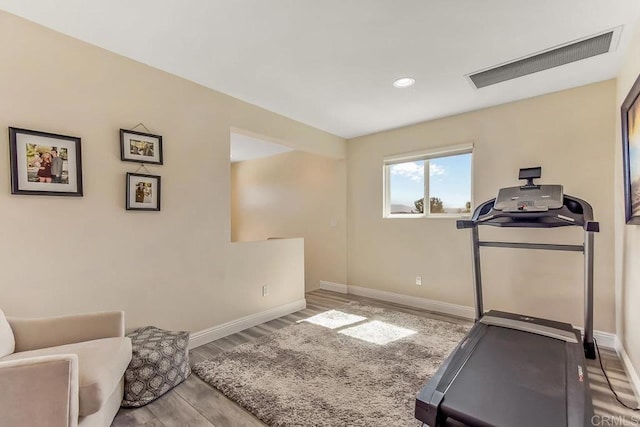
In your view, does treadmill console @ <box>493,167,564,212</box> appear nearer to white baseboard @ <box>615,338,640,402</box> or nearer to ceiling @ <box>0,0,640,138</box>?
ceiling @ <box>0,0,640,138</box>

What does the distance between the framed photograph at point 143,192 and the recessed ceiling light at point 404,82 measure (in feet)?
7.61

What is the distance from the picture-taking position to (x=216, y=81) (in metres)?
2.67

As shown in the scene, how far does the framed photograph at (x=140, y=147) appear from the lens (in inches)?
88.4

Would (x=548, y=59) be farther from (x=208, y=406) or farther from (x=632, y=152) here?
(x=208, y=406)

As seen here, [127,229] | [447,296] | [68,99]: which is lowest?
[447,296]

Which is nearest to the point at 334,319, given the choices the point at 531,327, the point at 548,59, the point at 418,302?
the point at 418,302

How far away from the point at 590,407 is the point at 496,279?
2.00 meters

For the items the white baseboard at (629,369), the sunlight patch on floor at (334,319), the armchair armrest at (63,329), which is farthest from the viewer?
the sunlight patch on floor at (334,319)

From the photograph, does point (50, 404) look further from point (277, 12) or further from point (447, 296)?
point (447, 296)

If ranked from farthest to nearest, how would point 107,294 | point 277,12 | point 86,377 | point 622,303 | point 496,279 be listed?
point 496,279
point 622,303
point 107,294
point 277,12
point 86,377

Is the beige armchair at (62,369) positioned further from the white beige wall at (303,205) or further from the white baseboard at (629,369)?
the white beige wall at (303,205)

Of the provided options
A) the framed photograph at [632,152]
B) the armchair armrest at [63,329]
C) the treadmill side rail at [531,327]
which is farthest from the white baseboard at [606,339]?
the armchair armrest at [63,329]

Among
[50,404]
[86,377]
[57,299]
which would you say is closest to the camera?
[50,404]

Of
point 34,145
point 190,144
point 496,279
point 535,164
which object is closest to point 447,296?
point 496,279
